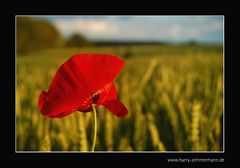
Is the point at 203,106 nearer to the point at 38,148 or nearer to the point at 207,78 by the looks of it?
the point at 207,78

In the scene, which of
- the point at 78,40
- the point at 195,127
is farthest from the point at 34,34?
the point at 195,127

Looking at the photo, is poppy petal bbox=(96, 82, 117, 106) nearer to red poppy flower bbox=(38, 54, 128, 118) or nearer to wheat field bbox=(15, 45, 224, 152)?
red poppy flower bbox=(38, 54, 128, 118)

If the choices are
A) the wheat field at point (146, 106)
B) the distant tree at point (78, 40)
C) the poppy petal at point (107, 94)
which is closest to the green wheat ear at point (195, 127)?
the wheat field at point (146, 106)

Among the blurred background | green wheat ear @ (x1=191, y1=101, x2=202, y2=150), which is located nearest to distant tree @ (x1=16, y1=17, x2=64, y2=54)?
the blurred background

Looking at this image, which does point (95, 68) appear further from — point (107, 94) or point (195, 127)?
point (195, 127)

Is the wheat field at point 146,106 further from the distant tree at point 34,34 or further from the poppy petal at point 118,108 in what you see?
the poppy petal at point 118,108
